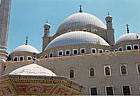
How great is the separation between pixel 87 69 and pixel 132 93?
141 inches

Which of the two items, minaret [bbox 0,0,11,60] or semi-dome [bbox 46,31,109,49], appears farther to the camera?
minaret [bbox 0,0,11,60]

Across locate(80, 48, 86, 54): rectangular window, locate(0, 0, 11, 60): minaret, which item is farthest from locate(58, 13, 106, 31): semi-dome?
locate(0, 0, 11, 60): minaret

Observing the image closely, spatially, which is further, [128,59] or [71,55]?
[71,55]

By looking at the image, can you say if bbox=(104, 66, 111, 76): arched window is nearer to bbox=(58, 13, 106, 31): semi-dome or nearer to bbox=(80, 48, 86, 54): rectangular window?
bbox=(80, 48, 86, 54): rectangular window

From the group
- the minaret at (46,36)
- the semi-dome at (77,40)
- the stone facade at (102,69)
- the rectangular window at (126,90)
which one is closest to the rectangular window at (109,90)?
the stone facade at (102,69)

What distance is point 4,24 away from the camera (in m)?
18.4

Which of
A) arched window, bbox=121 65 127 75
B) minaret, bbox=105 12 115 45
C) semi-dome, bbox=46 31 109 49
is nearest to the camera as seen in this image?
arched window, bbox=121 65 127 75

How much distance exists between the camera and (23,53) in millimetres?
20016

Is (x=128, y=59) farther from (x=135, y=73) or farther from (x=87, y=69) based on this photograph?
(x=87, y=69)

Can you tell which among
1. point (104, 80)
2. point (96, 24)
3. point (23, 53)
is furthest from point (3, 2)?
point (104, 80)

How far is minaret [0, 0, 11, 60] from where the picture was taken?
1788 centimetres

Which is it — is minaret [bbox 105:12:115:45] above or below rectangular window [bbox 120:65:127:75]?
above

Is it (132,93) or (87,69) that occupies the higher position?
(87,69)

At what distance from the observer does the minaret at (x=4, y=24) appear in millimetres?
17875
